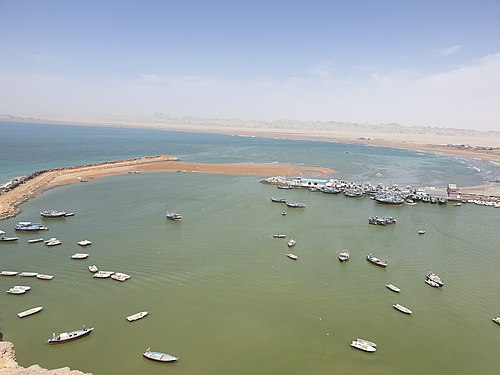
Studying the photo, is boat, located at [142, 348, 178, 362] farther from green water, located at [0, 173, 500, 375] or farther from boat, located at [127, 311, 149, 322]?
boat, located at [127, 311, 149, 322]

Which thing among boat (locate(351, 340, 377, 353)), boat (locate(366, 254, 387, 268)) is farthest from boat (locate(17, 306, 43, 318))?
boat (locate(366, 254, 387, 268))

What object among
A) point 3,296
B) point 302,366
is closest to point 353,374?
point 302,366

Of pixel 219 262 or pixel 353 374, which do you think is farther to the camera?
pixel 219 262

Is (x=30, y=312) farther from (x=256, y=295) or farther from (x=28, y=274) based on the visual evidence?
(x=256, y=295)

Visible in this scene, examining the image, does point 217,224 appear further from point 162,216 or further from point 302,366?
point 302,366

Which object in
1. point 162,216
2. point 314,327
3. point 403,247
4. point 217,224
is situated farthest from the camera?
point 162,216

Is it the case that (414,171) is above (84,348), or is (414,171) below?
above

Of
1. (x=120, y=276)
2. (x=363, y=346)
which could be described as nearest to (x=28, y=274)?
(x=120, y=276)

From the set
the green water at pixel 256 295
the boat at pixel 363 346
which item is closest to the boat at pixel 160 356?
the green water at pixel 256 295
